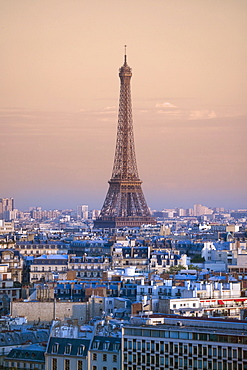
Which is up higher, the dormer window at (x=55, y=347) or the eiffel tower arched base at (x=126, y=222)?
the eiffel tower arched base at (x=126, y=222)

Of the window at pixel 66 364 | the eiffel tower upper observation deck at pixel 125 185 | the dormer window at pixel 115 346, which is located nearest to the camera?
the dormer window at pixel 115 346

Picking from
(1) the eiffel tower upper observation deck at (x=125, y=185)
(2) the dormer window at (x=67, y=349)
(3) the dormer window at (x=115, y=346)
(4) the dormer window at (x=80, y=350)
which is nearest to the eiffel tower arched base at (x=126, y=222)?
(1) the eiffel tower upper observation deck at (x=125, y=185)

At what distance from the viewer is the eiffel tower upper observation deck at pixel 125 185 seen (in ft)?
560

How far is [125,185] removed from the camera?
6737 inches

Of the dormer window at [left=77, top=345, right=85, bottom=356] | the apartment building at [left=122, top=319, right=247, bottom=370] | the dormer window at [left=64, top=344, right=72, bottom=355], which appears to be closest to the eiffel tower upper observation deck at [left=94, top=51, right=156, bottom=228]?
the dormer window at [left=64, top=344, right=72, bottom=355]

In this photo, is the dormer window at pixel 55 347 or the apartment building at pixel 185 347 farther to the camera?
the dormer window at pixel 55 347

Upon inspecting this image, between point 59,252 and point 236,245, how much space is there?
39.7 ft

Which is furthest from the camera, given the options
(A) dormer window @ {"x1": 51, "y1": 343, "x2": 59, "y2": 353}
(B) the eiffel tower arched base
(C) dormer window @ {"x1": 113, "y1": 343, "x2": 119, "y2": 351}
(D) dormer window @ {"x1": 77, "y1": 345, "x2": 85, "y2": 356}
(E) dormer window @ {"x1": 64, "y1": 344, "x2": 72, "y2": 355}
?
(B) the eiffel tower arched base

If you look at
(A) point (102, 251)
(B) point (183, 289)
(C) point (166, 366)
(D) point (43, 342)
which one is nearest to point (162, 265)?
(A) point (102, 251)

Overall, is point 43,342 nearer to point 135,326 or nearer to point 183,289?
point 135,326

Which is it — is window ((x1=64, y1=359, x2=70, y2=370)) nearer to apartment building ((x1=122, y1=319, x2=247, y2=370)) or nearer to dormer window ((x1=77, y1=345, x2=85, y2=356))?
dormer window ((x1=77, y1=345, x2=85, y2=356))

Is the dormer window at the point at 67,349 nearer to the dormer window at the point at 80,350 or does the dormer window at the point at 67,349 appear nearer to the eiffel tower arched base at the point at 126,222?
the dormer window at the point at 80,350

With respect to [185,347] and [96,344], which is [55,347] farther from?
[185,347]

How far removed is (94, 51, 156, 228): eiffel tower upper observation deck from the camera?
170825 millimetres
